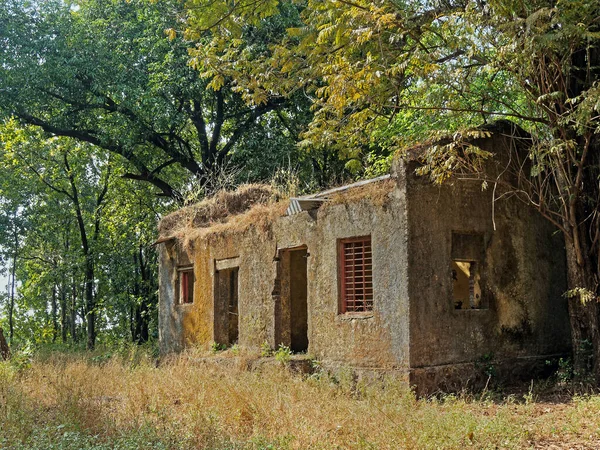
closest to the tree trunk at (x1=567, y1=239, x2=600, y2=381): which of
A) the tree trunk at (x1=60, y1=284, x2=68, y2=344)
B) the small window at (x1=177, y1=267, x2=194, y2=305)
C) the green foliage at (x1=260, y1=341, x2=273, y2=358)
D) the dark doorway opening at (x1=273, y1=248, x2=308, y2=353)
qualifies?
the dark doorway opening at (x1=273, y1=248, x2=308, y2=353)

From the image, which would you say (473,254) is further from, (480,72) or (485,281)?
(480,72)

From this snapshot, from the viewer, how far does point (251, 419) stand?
9.00m

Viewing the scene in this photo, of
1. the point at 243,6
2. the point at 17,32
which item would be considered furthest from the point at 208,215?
the point at 17,32

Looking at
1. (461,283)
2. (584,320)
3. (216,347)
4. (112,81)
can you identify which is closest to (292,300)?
(216,347)

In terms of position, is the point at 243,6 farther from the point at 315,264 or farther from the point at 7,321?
the point at 7,321

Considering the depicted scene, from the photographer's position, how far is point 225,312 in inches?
615

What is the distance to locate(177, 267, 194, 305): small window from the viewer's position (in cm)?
1717

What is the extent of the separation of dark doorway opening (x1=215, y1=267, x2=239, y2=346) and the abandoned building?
2.22ft

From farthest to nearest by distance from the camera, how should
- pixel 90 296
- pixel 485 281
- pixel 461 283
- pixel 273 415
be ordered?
pixel 90 296
pixel 461 283
pixel 485 281
pixel 273 415

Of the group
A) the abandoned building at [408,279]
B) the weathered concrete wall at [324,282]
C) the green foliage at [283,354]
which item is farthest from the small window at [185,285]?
the green foliage at [283,354]

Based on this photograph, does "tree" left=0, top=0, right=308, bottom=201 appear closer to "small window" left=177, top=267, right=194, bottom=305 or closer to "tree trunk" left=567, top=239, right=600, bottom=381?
"small window" left=177, top=267, right=194, bottom=305

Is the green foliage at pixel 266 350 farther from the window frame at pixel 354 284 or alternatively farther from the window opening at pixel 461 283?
the window opening at pixel 461 283

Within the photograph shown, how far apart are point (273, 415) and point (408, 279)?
11.7 ft

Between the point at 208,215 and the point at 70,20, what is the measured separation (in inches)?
370
